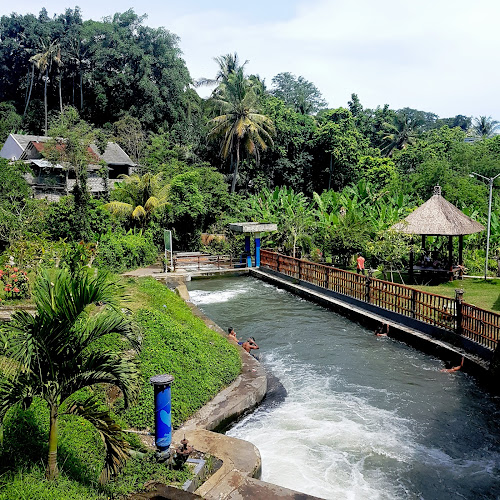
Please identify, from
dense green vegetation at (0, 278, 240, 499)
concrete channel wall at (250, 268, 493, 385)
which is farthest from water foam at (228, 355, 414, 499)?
concrete channel wall at (250, 268, 493, 385)

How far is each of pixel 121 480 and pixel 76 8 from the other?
5881 cm

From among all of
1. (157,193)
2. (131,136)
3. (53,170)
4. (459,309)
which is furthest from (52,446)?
(131,136)

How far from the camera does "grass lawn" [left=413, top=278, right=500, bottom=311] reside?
625 inches

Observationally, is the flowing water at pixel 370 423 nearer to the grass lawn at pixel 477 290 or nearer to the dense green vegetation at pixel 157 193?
the dense green vegetation at pixel 157 193

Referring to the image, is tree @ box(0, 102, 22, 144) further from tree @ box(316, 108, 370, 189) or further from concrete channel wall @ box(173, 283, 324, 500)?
concrete channel wall @ box(173, 283, 324, 500)

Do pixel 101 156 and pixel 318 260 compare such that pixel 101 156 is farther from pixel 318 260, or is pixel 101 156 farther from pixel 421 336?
pixel 421 336

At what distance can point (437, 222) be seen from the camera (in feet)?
63.0

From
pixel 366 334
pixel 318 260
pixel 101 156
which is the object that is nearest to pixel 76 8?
pixel 101 156

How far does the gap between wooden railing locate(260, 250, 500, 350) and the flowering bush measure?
10452 millimetres

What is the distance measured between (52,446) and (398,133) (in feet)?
178

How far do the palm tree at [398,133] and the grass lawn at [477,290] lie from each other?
35457 millimetres

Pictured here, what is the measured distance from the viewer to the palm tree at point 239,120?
36.8 m

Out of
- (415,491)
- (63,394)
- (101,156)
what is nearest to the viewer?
(63,394)

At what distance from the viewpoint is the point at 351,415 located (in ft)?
32.9
